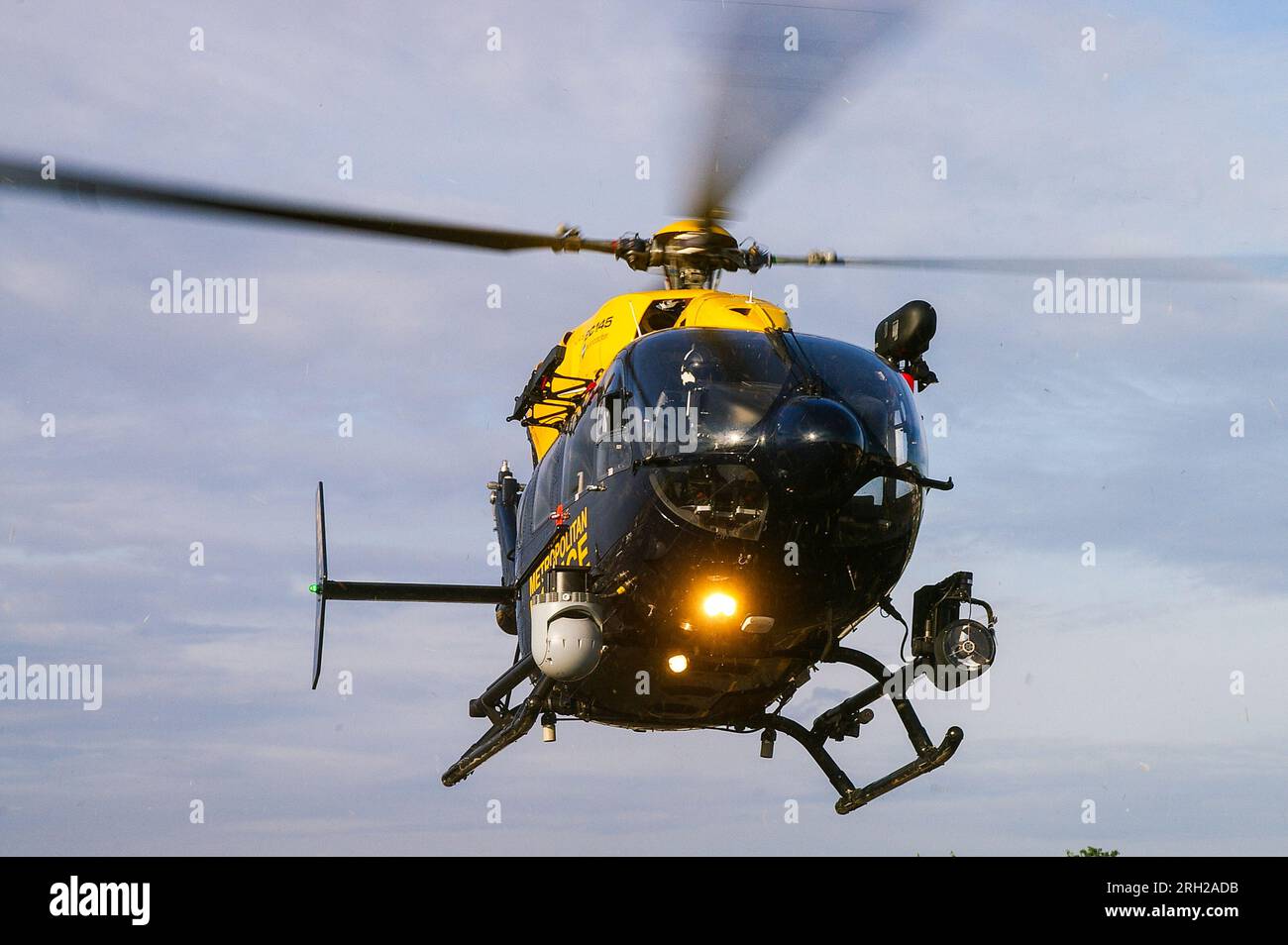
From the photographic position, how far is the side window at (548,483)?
62.3 feet

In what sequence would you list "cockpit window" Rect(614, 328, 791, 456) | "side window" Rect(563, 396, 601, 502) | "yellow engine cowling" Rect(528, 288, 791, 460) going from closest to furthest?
"cockpit window" Rect(614, 328, 791, 456)
"side window" Rect(563, 396, 601, 502)
"yellow engine cowling" Rect(528, 288, 791, 460)

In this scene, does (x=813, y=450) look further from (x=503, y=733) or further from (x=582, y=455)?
(x=503, y=733)

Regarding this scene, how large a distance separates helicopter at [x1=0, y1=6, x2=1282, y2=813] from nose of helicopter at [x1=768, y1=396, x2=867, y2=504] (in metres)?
0.02

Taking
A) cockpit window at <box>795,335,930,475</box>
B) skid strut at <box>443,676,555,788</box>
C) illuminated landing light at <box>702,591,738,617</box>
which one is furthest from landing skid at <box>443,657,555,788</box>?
cockpit window at <box>795,335,930,475</box>

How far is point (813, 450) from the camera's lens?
51.8 ft

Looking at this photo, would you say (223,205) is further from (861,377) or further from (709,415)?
(861,377)

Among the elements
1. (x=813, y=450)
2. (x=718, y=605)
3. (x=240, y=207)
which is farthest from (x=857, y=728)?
(x=240, y=207)

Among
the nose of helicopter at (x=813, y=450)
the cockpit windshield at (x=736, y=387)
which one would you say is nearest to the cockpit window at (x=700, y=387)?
the cockpit windshield at (x=736, y=387)

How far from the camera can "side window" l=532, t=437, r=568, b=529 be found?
19.0 meters

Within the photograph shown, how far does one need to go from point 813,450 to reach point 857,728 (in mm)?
4368

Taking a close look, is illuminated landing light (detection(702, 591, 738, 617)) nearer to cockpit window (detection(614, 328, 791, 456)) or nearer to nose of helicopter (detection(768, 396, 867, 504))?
nose of helicopter (detection(768, 396, 867, 504))

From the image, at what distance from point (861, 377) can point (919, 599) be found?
7.38ft

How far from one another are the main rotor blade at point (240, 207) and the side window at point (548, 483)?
2.14 meters
